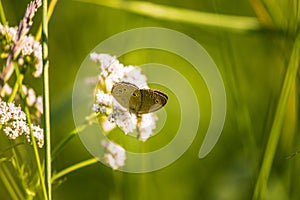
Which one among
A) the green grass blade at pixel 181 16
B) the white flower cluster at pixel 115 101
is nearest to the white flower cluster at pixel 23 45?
the white flower cluster at pixel 115 101

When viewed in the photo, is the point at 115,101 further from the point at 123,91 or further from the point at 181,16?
the point at 181,16

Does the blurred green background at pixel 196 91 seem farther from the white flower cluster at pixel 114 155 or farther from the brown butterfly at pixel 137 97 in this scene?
the brown butterfly at pixel 137 97

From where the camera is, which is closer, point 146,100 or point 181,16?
point 146,100

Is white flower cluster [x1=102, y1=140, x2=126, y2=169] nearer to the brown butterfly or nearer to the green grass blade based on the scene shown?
the brown butterfly

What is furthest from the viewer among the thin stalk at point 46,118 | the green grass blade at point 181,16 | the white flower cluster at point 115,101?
the green grass blade at point 181,16

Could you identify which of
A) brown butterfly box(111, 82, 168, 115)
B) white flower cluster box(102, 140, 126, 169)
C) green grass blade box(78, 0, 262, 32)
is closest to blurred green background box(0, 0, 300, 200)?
green grass blade box(78, 0, 262, 32)

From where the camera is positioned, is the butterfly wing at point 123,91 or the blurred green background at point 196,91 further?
the blurred green background at point 196,91

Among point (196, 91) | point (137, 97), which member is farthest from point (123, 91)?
point (196, 91)
